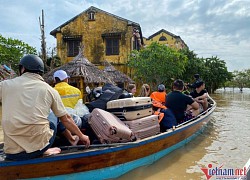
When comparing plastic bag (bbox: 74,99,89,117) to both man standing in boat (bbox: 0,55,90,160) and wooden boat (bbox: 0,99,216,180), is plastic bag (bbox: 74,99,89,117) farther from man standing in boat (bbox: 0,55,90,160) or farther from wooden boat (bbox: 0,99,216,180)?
man standing in boat (bbox: 0,55,90,160)

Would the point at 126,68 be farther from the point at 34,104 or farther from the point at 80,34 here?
the point at 34,104

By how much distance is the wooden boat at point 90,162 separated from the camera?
10.2 ft

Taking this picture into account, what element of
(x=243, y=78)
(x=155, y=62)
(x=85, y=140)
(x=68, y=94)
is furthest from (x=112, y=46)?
(x=243, y=78)

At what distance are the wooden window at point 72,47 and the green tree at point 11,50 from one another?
3.30 meters

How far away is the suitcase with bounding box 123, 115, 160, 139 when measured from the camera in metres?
4.36

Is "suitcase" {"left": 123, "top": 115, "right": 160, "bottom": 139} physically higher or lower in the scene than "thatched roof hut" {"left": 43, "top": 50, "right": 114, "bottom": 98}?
lower

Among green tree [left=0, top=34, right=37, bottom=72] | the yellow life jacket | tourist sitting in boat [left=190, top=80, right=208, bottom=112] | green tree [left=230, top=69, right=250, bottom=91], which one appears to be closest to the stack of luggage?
the yellow life jacket

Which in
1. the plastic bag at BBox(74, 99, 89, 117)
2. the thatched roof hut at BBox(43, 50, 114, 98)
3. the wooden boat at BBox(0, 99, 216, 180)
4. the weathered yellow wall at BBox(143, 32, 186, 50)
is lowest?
the wooden boat at BBox(0, 99, 216, 180)

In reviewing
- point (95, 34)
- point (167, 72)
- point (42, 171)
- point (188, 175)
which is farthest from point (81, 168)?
point (95, 34)

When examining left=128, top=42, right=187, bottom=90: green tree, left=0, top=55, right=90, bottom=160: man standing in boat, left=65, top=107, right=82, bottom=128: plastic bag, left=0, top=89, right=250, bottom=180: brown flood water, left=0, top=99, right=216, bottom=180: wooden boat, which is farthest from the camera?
left=128, top=42, right=187, bottom=90: green tree

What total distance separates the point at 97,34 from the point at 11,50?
6634 mm

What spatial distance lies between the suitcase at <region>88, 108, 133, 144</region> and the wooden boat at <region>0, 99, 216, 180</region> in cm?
18

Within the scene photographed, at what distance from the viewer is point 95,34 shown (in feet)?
65.8

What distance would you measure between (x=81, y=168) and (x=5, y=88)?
1518 mm
